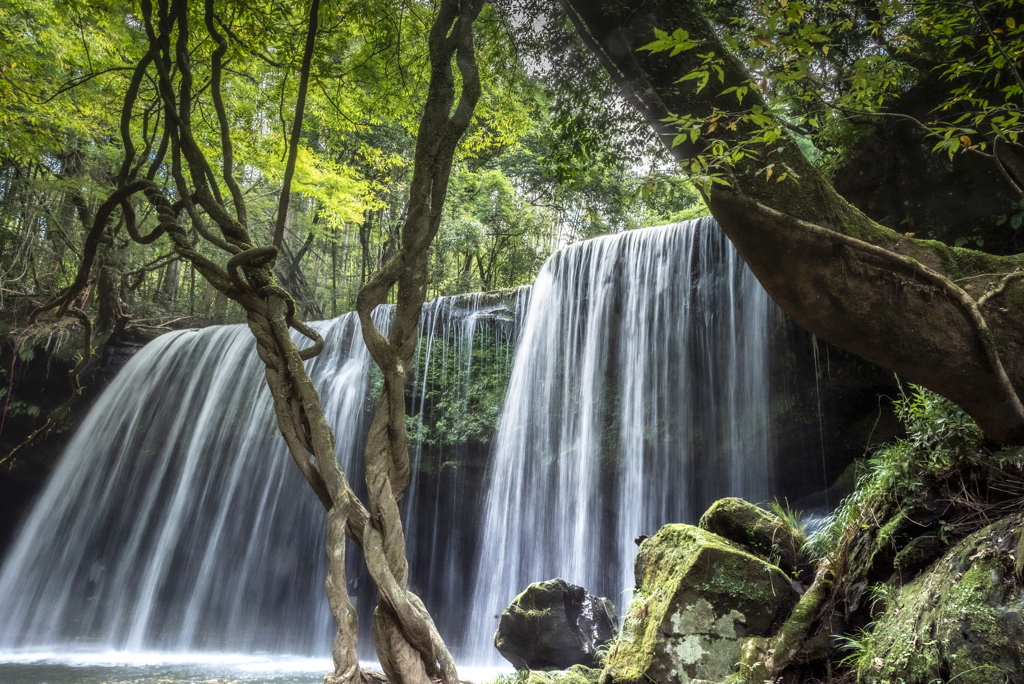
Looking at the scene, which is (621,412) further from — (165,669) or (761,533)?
→ (165,669)

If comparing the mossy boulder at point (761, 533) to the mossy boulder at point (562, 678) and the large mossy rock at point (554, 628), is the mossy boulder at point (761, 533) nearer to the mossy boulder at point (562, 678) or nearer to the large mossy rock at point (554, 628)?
the mossy boulder at point (562, 678)

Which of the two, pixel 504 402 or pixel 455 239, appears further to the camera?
pixel 455 239

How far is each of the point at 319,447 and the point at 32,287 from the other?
44.0 ft

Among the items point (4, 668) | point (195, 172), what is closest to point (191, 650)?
point (4, 668)

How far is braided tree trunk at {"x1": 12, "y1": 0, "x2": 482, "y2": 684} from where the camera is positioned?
2291mm

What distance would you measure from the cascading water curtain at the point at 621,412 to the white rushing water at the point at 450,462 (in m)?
0.03

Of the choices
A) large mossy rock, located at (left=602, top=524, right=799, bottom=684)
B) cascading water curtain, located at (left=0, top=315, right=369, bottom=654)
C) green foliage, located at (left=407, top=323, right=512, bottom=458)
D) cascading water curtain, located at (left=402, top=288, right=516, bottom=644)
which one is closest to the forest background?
large mossy rock, located at (left=602, top=524, right=799, bottom=684)

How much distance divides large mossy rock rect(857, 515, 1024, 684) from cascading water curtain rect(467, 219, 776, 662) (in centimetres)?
524

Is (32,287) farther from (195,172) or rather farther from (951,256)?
(951,256)

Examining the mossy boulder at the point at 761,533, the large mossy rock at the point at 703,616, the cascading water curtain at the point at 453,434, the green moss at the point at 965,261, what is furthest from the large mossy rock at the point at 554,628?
the cascading water curtain at the point at 453,434

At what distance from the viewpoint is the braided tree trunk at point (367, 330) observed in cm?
Result: 229

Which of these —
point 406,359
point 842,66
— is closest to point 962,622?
point 406,359

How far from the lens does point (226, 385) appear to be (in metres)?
12.6

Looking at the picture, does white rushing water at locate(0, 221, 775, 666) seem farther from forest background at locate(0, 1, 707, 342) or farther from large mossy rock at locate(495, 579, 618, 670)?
large mossy rock at locate(495, 579, 618, 670)
